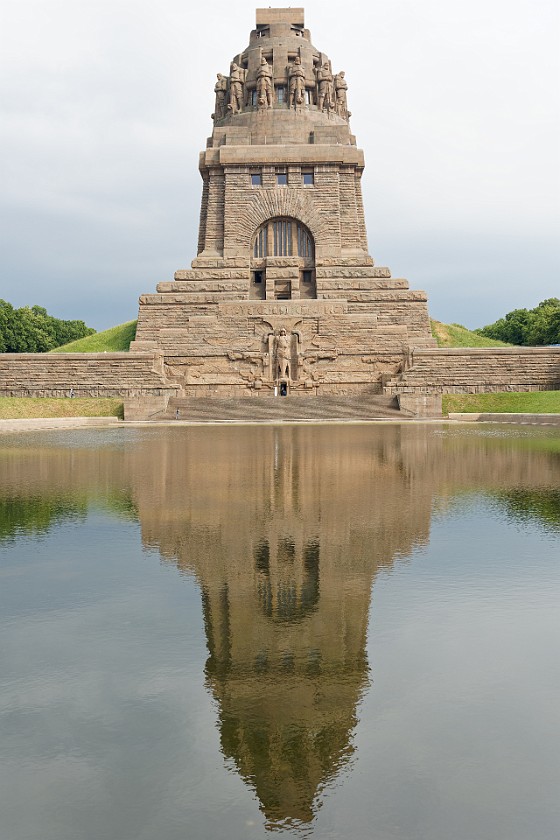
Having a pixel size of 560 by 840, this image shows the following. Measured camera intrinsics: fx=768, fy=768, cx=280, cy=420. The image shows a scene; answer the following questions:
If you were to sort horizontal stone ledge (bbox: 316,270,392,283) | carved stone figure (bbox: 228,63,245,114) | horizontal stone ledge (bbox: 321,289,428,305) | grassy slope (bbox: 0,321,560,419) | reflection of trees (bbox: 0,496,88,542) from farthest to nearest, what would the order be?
carved stone figure (bbox: 228,63,245,114), horizontal stone ledge (bbox: 316,270,392,283), horizontal stone ledge (bbox: 321,289,428,305), grassy slope (bbox: 0,321,560,419), reflection of trees (bbox: 0,496,88,542)

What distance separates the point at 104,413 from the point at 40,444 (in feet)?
53.6

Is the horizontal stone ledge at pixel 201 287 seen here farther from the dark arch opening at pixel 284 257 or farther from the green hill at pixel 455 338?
the green hill at pixel 455 338

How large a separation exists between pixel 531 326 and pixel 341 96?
3690 centimetres

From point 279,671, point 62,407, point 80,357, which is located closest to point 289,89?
point 80,357

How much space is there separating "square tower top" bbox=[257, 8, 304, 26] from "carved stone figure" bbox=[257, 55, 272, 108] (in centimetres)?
556

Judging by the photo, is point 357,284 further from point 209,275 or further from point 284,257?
point 209,275

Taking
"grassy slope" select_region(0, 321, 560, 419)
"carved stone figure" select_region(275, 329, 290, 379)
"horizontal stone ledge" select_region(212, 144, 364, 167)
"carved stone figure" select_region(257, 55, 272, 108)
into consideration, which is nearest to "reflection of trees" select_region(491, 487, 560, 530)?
"grassy slope" select_region(0, 321, 560, 419)

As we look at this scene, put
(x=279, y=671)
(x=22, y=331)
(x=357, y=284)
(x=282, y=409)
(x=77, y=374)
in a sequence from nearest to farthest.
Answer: (x=279, y=671) → (x=282, y=409) → (x=77, y=374) → (x=357, y=284) → (x=22, y=331)

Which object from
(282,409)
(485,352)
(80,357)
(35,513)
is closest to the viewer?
(35,513)

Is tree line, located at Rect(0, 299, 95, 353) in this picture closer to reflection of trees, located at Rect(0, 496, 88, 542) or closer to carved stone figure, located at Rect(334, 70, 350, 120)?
carved stone figure, located at Rect(334, 70, 350, 120)

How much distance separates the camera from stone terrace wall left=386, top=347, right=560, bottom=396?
144ft

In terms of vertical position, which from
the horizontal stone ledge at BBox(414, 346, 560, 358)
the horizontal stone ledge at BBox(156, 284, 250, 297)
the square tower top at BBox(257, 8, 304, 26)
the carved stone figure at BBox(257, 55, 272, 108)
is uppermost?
the square tower top at BBox(257, 8, 304, 26)

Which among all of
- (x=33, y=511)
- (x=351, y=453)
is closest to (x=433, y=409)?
(x=351, y=453)

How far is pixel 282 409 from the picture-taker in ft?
130
